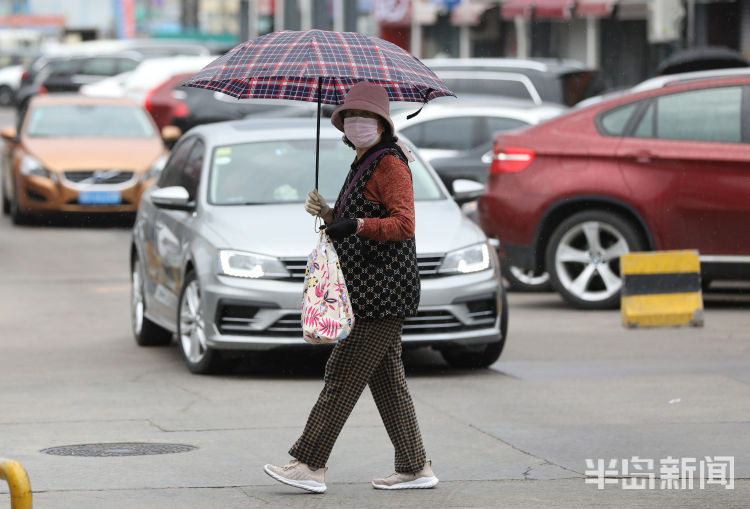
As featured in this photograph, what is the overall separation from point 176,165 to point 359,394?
206 inches

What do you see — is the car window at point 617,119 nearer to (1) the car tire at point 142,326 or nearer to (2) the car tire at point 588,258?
(2) the car tire at point 588,258

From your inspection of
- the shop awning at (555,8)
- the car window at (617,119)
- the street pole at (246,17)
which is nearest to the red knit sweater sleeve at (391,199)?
the car window at (617,119)

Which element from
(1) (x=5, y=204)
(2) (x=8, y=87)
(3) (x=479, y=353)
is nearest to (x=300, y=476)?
(3) (x=479, y=353)

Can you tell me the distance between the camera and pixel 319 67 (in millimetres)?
7172

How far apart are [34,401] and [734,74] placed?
672 centimetres

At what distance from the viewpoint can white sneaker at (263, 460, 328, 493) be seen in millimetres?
7020

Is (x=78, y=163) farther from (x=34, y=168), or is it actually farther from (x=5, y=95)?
(x=5, y=95)

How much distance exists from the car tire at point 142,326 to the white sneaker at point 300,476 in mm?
5012

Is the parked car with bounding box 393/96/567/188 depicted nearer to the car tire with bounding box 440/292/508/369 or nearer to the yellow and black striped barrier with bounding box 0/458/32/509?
the car tire with bounding box 440/292/508/369

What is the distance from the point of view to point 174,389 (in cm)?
990

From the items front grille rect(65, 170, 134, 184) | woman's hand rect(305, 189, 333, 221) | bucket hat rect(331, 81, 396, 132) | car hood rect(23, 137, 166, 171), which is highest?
bucket hat rect(331, 81, 396, 132)

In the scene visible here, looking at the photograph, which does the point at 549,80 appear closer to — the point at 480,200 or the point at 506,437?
the point at 480,200

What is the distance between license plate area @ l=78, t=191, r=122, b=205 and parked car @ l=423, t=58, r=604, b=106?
16.7ft

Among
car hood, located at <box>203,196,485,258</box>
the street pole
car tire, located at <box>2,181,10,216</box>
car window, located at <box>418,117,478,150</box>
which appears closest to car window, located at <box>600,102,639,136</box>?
car hood, located at <box>203,196,485,258</box>
